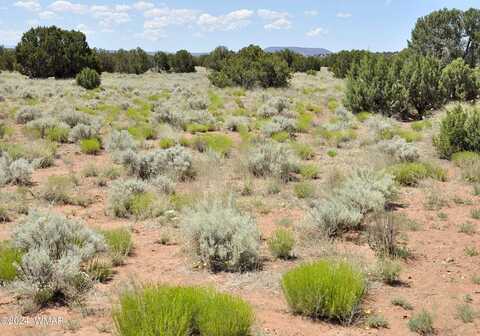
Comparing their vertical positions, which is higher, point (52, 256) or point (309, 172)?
point (309, 172)

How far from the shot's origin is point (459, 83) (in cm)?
2016

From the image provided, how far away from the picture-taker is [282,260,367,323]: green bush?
466cm

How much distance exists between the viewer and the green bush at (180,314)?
382 centimetres

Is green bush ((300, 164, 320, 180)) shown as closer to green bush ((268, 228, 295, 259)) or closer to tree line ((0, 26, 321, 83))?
green bush ((268, 228, 295, 259))

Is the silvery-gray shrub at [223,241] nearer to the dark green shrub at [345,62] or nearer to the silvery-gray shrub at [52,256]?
the silvery-gray shrub at [52,256]

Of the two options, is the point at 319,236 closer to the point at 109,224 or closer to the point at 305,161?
the point at 109,224

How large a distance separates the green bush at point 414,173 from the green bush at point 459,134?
1885mm

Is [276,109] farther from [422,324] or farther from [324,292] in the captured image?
[422,324]

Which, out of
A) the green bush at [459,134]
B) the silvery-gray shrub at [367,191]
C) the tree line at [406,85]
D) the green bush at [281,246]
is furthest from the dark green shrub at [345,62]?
the green bush at [281,246]

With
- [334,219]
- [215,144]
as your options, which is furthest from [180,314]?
[215,144]

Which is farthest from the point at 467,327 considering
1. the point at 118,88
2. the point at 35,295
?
the point at 118,88

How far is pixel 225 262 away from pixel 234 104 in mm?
16746

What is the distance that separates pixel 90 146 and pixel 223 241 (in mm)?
7980

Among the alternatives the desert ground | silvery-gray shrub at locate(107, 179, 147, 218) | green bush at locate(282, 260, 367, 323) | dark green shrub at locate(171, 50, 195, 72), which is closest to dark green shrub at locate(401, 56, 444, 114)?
the desert ground
